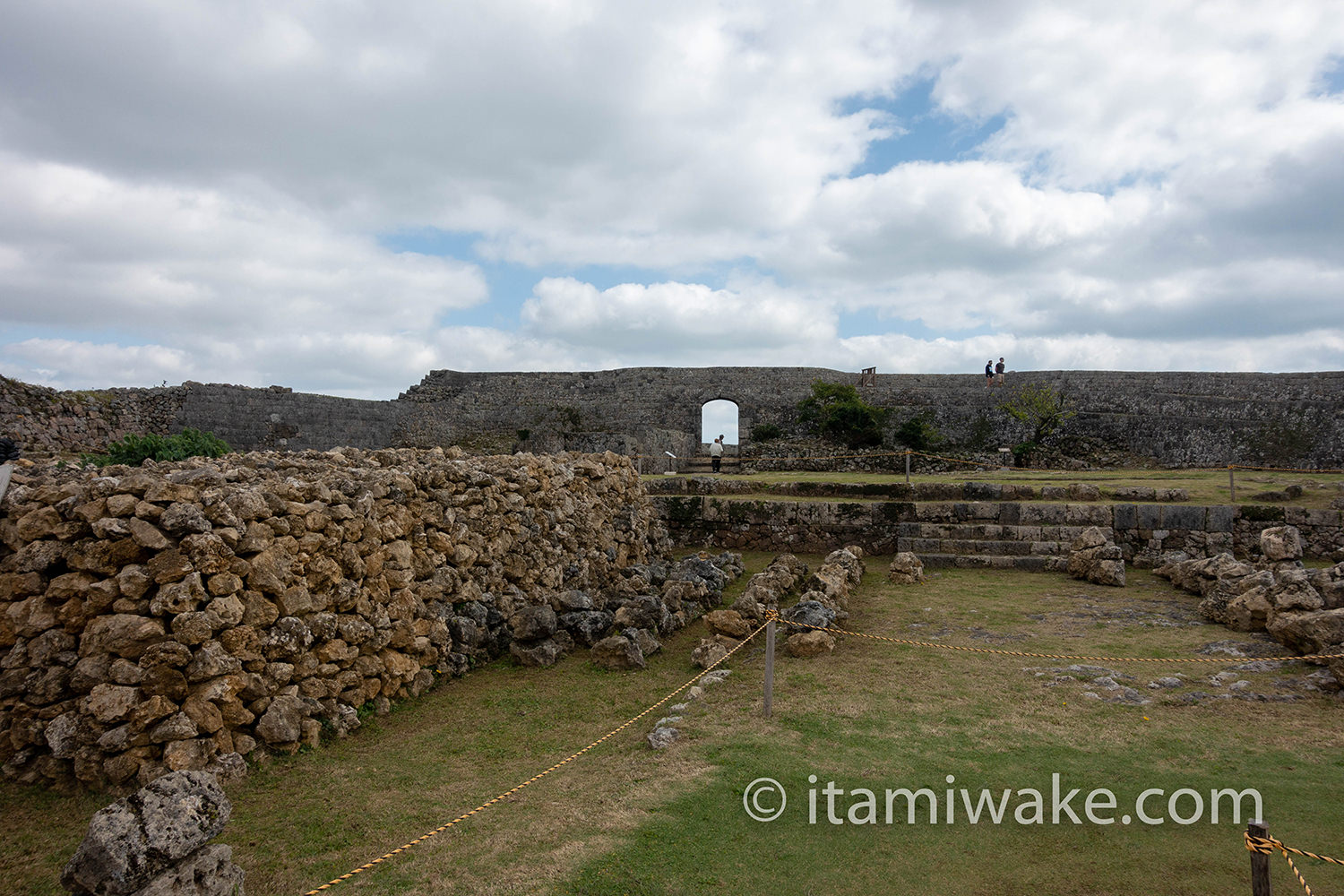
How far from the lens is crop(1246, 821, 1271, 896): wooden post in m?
2.54

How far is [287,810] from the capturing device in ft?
12.8

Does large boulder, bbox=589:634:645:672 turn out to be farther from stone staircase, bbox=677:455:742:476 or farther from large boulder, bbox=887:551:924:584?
stone staircase, bbox=677:455:742:476

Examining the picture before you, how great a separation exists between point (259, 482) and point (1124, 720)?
610 centimetres

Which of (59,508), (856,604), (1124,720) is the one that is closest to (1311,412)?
(856,604)

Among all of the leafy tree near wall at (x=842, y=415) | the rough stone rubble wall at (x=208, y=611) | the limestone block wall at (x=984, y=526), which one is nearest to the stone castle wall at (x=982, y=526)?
the limestone block wall at (x=984, y=526)

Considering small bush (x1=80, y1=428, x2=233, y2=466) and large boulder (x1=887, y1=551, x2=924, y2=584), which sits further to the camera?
small bush (x1=80, y1=428, x2=233, y2=466)

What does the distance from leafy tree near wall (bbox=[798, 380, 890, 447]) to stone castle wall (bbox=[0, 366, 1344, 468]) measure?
42.1 inches

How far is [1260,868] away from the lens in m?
2.56

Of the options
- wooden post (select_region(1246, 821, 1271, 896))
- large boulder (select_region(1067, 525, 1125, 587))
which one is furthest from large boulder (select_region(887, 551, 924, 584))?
wooden post (select_region(1246, 821, 1271, 896))

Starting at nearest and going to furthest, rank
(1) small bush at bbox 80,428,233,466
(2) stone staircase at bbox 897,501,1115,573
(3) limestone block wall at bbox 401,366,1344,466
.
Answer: (1) small bush at bbox 80,428,233,466 < (2) stone staircase at bbox 897,501,1115,573 < (3) limestone block wall at bbox 401,366,1344,466

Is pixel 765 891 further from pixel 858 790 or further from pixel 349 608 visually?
pixel 349 608

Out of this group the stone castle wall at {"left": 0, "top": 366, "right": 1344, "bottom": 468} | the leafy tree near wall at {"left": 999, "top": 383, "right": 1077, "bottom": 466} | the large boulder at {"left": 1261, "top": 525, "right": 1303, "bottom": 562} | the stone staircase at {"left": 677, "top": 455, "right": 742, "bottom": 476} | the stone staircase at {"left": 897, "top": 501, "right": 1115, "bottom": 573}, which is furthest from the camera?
the leafy tree near wall at {"left": 999, "top": 383, "right": 1077, "bottom": 466}

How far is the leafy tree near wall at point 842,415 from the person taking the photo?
27.1m

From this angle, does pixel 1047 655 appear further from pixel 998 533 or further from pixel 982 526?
pixel 982 526
